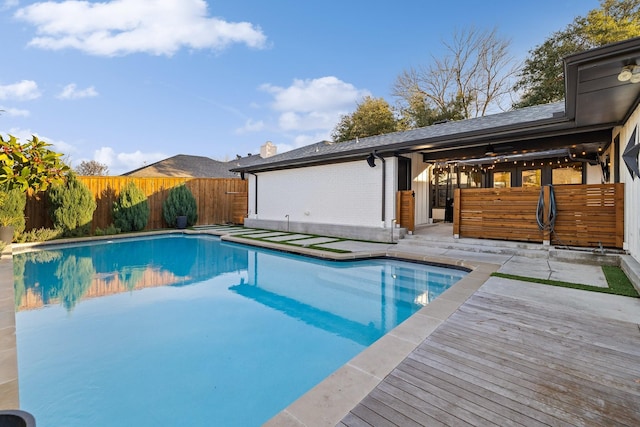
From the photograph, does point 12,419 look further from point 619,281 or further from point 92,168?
point 92,168

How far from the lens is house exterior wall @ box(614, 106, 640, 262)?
4.47m

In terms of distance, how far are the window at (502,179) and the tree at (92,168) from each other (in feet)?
89.0

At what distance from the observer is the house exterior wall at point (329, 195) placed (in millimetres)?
8773

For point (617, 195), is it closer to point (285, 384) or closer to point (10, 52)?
point (285, 384)

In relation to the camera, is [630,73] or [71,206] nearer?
[630,73]

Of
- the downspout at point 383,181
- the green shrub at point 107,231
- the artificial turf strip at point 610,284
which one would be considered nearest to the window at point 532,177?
the downspout at point 383,181

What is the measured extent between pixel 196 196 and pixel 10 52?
279 inches

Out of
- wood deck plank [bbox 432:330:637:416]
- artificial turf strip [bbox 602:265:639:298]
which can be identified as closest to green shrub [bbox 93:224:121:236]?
wood deck plank [bbox 432:330:637:416]

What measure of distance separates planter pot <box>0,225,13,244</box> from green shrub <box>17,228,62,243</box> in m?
0.56

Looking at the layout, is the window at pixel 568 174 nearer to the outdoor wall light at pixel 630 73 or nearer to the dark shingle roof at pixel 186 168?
the outdoor wall light at pixel 630 73

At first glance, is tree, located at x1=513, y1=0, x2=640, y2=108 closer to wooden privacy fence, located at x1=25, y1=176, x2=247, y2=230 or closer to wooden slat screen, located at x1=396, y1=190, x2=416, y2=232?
wooden slat screen, located at x1=396, y1=190, x2=416, y2=232

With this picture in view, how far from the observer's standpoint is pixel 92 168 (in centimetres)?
2419

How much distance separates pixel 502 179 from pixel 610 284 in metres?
6.78

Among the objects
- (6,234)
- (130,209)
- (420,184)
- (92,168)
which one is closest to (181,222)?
(130,209)
